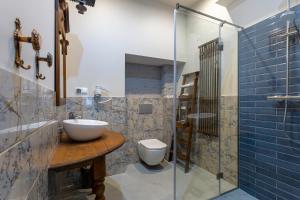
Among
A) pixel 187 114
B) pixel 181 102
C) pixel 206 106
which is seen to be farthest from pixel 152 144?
pixel 206 106

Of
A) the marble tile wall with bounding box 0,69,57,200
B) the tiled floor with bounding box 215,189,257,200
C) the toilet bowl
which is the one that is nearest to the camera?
the marble tile wall with bounding box 0,69,57,200

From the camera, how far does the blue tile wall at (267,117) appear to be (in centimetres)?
160

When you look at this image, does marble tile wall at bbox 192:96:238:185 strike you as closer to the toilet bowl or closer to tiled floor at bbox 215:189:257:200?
tiled floor at bbox 215:189:257:200

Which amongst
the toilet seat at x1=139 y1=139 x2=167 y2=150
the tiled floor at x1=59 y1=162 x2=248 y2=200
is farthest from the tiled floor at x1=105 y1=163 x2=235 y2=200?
the toilet seat at x1=139 y1=139 x2=167 y2=150

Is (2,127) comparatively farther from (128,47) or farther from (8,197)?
(128,47)

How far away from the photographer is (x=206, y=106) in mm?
2309

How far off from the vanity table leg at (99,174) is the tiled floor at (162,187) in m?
0.67

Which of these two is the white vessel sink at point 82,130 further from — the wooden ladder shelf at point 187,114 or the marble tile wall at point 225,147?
the marble tile wall at point 225,147

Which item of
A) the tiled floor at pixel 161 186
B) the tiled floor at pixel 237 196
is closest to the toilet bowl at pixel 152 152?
the tiled floor at pixel 161 186

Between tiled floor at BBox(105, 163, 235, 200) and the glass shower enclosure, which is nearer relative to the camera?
tiled floor at BBox(105, 163, 235, 200)

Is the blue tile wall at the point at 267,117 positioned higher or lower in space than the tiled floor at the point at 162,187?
higher

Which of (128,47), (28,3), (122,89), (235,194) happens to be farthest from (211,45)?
(28,3)

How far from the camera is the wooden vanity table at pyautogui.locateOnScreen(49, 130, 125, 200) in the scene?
3.40 feet

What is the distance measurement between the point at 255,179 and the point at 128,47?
240 cm
